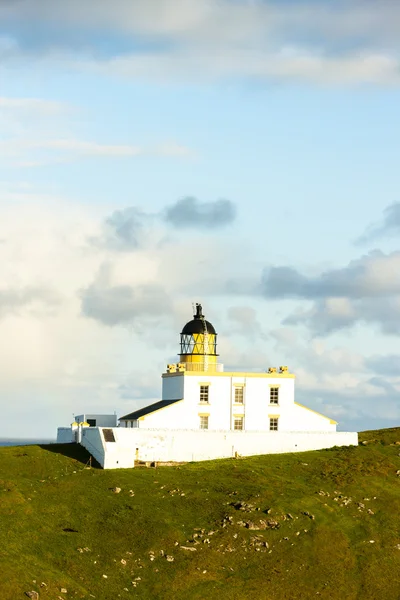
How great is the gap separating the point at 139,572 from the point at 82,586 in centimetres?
439

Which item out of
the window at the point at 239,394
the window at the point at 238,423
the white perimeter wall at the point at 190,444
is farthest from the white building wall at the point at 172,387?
the white perimeter wall at the point at 190,444

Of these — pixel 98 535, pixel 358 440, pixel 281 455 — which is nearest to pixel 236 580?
pixel 98 535

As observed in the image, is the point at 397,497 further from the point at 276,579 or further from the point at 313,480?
the point at 276,579

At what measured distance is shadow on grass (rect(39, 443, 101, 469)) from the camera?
278 feet

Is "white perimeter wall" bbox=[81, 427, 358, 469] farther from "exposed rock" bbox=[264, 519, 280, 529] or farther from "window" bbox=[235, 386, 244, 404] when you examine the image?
"exposed rock" bbox=[264, 519, 280, 529]

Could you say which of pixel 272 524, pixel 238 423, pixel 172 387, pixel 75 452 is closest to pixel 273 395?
A: pixel 238 423

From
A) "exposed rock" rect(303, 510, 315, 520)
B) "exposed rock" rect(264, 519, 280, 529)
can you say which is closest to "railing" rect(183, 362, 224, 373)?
"exposed rock" rect(303, 510, 315, 520)

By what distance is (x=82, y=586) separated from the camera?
63.2m

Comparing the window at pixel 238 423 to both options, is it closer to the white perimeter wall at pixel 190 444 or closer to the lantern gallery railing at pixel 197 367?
the white perimeter wall at pixel 190 444

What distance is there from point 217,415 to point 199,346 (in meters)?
7.80

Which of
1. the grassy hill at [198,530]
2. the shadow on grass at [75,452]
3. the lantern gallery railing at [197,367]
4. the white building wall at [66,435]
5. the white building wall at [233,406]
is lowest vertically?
the grassy hill at [198,530]

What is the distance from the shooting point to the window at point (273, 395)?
318 feet

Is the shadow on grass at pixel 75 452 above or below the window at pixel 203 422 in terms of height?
below

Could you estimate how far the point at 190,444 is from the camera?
8831cm
